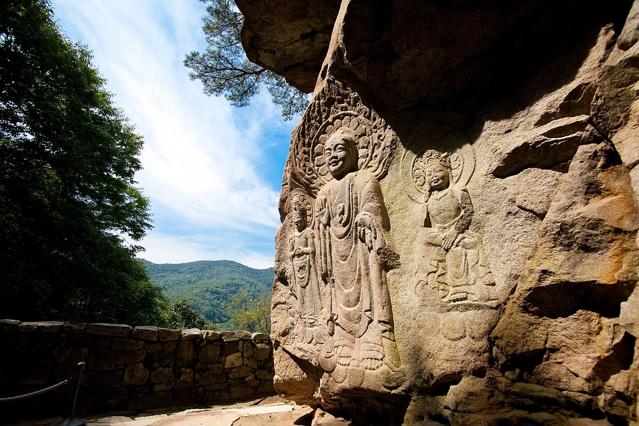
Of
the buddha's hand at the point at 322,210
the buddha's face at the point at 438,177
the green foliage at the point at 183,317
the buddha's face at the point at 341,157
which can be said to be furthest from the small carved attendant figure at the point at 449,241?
the green foliage at the point at 183,317

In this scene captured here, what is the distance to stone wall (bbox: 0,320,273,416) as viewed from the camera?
503 cm

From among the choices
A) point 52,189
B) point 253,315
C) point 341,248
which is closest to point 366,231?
point 341,248

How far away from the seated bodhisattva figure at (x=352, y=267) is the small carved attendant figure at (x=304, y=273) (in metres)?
0.14

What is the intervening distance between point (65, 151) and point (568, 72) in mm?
9939

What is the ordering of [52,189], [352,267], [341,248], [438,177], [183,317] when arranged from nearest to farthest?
[438,177]
[352,267]
[341,248]
[52,189]
[183,317]

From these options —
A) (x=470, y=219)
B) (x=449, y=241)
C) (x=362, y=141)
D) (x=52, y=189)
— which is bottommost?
(x=449, y=241)

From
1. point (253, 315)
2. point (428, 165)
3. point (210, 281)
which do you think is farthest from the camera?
point (210, 281)

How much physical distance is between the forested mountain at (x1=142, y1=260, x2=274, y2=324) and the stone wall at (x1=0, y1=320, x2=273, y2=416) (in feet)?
141

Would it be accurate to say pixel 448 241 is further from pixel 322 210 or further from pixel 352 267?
pixel 322 210

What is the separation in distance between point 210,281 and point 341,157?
7224 cm

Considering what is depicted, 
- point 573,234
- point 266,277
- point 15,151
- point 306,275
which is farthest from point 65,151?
point 266,277

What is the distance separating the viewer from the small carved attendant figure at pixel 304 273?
10.5 feet

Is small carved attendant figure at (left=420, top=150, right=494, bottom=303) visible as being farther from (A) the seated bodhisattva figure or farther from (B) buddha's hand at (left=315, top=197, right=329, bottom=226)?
(B) buddha's hand at (left=315, top=197, right=329, bottom=226)

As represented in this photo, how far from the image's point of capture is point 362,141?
3.07 meters
